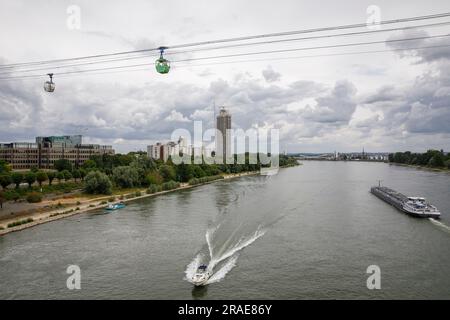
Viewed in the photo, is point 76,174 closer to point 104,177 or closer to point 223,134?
point 104,177

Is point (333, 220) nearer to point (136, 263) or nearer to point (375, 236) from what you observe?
point (375, 236)

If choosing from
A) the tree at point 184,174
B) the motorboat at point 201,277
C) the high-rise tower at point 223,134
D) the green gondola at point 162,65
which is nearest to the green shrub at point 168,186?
the tree at point 184,174

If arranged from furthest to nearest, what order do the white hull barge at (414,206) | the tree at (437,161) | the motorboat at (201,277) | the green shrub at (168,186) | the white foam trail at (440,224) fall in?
the tree at (437,161)
the green shrub at (168,186)
the white hull barge at (414,206)
the white foam trail at (440,224)
the motorboat at (201,277)

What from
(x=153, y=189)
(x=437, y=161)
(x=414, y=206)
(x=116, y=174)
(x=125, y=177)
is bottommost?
(x=153, y=189)

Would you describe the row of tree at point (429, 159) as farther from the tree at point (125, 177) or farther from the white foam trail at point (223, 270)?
the white foam trail at point (223, 270)

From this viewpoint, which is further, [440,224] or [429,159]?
[429,159]

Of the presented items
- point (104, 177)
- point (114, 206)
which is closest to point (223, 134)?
point (104, 177)
